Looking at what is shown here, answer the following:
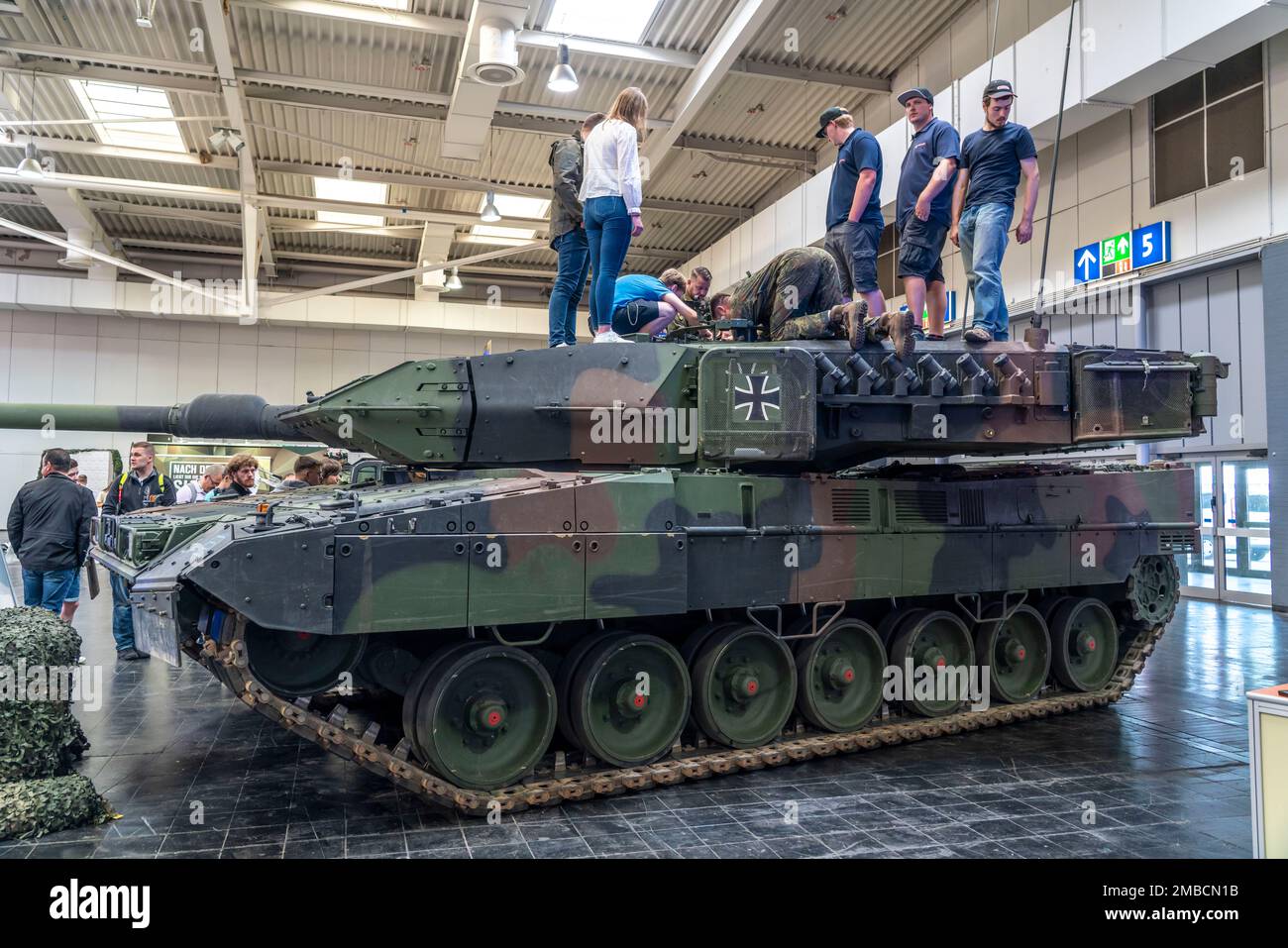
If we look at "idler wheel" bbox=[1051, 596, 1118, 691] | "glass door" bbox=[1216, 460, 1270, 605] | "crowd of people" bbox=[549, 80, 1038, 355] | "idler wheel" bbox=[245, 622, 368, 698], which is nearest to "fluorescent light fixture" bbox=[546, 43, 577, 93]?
"crowd of people" bbox=[549, 80, 1038, 355]

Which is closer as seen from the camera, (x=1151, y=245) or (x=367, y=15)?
(x=367, y=15)

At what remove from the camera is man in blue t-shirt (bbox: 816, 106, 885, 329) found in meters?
9.32

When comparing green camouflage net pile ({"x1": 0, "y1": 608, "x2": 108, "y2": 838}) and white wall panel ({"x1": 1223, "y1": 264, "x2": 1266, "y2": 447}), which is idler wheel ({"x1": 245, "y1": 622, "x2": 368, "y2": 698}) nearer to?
Answer: green camouflage net pile ({"x1": 0, "y1": 608, "x2": 108, "y2": 838})

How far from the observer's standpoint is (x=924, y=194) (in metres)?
9.20

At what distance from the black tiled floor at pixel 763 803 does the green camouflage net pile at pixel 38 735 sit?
194 millimetres

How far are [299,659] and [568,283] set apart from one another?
423cm

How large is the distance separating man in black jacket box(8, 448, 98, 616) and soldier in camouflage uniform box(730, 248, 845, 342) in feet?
23.8

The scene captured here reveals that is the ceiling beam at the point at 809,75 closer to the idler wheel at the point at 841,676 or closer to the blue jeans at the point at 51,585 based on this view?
the idler wheel at the point at 841,676

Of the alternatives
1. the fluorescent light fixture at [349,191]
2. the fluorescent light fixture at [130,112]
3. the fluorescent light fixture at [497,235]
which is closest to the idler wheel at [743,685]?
the fluorescent light fixture at [130,112]

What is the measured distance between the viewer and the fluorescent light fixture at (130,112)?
18.1m

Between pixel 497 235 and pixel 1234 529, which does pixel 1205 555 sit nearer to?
pixel 1234 529

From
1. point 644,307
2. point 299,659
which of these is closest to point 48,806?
point 299,659

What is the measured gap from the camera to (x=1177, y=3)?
1225 centimetres
